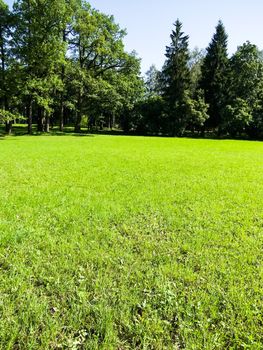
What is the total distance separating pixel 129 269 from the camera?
310cm

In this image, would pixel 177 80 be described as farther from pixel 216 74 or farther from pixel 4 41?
pixel 4 41

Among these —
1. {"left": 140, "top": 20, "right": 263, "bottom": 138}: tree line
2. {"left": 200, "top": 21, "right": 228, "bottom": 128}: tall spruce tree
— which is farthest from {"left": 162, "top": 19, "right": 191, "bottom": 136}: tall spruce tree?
{"left": 200, "top": 21, "right": 228, "bottom": 128}: tall spruce tree

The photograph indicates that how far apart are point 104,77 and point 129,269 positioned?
111 feet

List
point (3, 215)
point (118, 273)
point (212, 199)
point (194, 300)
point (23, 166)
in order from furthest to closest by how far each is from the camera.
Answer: point (23, 166) < point (212, 199) < point (3, 215) < point (118, 273) < point (194, 300)

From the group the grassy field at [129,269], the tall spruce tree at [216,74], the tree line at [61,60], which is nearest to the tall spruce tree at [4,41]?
the tree line at [61,60]

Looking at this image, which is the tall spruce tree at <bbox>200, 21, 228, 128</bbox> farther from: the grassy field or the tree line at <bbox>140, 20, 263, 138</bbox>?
the grassy field

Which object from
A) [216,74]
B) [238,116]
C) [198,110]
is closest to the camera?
[238,116]

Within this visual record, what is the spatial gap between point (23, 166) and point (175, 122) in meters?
31.0

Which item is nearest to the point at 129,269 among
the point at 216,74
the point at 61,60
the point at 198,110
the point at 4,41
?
the point at 61,60

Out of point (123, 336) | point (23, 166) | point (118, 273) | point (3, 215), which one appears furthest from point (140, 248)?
point (23, 166)

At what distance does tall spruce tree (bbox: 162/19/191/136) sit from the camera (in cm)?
3669

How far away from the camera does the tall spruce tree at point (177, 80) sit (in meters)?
36.7

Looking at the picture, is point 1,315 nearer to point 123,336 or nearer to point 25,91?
point 123,336

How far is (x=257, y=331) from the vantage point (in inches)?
87.7
